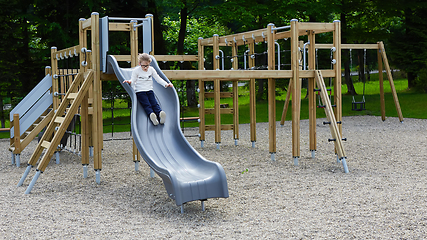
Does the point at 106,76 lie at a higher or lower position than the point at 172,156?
higher

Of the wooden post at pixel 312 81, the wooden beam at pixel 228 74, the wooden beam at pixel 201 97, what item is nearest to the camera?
the wooden beam at pixel 228 74

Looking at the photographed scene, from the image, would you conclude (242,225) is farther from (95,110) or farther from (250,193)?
(95,110)

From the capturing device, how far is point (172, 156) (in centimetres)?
652

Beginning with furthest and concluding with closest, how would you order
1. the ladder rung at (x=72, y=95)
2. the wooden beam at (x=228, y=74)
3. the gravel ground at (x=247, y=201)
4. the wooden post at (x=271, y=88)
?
the wooden post at (x=271, y=88) → the wooden beam at (x=228, y=74) → the ladder rung at (x=72, y=95) → the gravel ground at (x=247, y=201)

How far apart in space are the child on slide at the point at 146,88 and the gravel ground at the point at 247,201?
1.18m

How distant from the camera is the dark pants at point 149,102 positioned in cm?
694

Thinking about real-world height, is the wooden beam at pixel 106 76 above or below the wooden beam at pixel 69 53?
below

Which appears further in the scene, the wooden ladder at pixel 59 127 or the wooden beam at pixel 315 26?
the wooden beam at pixel 315 26

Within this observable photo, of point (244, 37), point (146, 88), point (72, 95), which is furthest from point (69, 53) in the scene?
point (244, 37)

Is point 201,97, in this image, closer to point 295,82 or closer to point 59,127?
point 295,82

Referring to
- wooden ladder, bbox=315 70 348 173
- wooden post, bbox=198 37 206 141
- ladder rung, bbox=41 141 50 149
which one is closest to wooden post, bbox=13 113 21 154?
ladder rung, bbox=41 141 50 149

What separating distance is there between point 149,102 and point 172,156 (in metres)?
1.03

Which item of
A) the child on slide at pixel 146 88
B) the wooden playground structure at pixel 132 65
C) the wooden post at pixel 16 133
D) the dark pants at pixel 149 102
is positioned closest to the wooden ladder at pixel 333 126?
the wooden playground structure at pixel 132 65

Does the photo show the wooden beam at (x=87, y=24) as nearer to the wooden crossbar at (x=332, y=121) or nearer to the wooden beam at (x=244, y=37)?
the wooden beam at (x=244, y=37)
